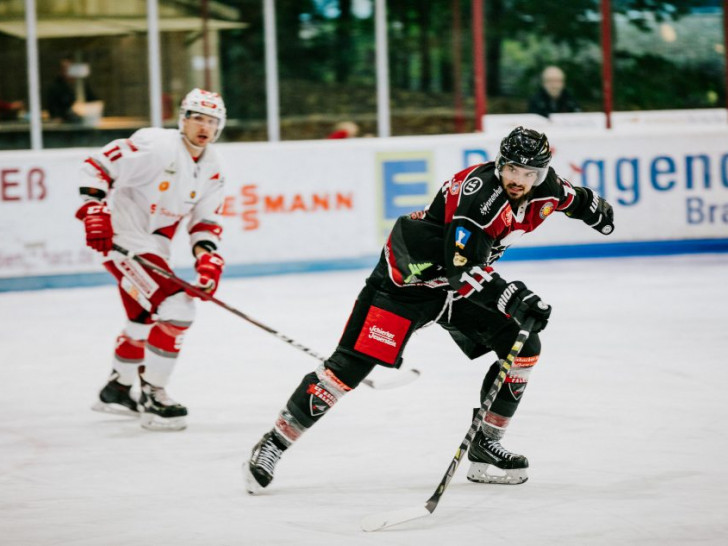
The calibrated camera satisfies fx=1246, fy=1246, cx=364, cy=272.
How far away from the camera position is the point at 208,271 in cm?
454

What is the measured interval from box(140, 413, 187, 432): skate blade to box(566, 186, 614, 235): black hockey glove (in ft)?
5.25

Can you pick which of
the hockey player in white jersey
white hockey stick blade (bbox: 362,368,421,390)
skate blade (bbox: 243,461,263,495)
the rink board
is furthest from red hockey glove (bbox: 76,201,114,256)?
the rink board

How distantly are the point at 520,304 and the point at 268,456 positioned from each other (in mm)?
859

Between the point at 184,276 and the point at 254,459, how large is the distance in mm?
4721

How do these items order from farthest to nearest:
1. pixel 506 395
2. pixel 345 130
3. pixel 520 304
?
pixel 345 130, pixel 506 395, pixel 520 304

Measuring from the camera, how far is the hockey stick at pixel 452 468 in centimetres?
317

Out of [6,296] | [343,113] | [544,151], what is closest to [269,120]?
[343,113]

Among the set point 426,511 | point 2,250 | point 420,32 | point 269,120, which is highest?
A: point 420,32

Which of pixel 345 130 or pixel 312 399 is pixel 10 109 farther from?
pixel 312 399

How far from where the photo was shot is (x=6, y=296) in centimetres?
783

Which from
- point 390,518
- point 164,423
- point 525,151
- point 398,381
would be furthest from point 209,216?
point 390,518

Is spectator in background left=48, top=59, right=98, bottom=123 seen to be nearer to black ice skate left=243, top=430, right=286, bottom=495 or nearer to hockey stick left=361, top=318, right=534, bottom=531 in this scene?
black ice skate left=243, top=430, right=286, bottom=495

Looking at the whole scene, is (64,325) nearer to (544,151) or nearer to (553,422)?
(553,422)

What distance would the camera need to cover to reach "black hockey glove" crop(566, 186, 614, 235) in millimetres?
Answer: 3770
